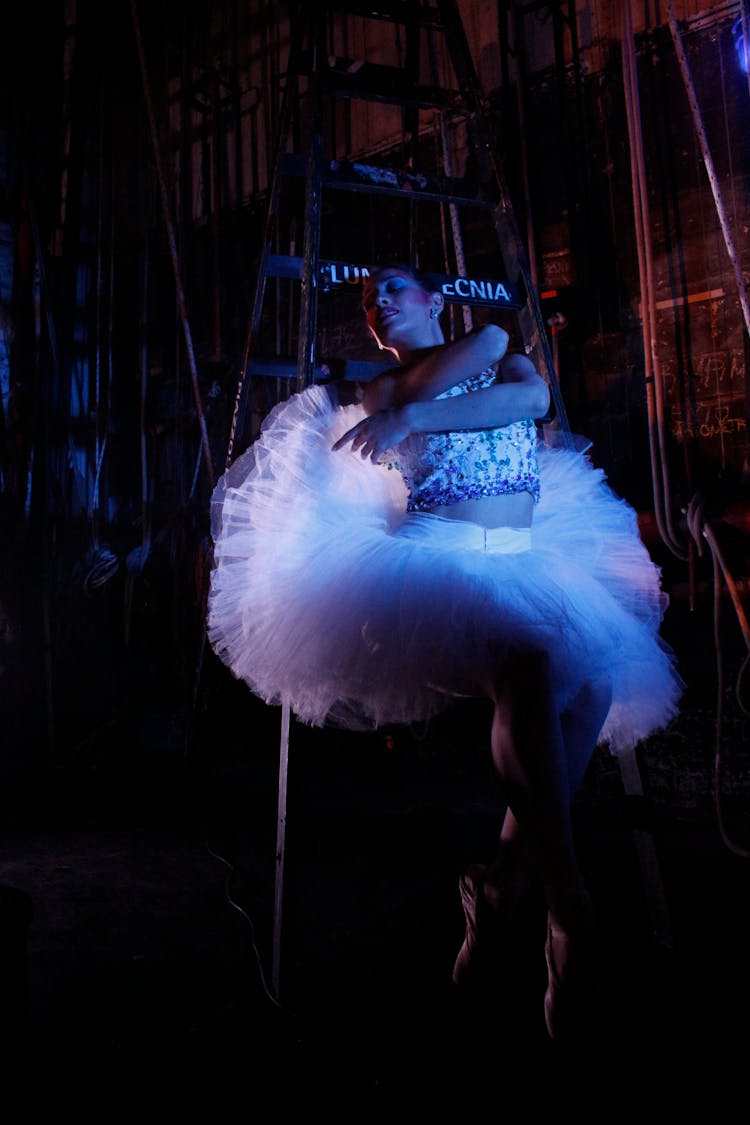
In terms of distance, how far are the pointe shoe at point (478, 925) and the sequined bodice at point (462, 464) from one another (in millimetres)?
931

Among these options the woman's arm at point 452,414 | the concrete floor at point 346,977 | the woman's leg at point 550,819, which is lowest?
the concrete floor at point 346,977

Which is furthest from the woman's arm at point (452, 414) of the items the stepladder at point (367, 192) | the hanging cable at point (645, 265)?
the hanging cable at point (645, 265)

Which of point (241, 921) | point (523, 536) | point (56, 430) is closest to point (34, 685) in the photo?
point (56, 430)

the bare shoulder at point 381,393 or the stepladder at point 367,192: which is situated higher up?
the stepladder at point 367,192

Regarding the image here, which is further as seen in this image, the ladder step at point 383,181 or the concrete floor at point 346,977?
the ladder step at point 383,181

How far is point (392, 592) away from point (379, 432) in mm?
400

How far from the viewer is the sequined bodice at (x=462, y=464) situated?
215 centimetres

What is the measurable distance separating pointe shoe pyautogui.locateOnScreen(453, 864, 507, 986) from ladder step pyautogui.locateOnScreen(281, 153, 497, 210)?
1.96 m

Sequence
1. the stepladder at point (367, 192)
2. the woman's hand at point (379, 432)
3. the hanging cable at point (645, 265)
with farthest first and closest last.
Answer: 1. the hanging cable at point (645, 265)
2. the stepladder at point (367, 192)
3. the woman's hand at point (379, 432)

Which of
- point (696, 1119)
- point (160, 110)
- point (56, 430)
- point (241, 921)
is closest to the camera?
point (696, 1119)

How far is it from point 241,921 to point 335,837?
0.75 m

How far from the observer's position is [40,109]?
212 inches

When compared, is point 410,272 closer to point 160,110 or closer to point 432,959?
point 432,959

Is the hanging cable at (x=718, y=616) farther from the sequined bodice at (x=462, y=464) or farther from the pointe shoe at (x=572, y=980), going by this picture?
the pointe shoe at (x=572, y=980)
